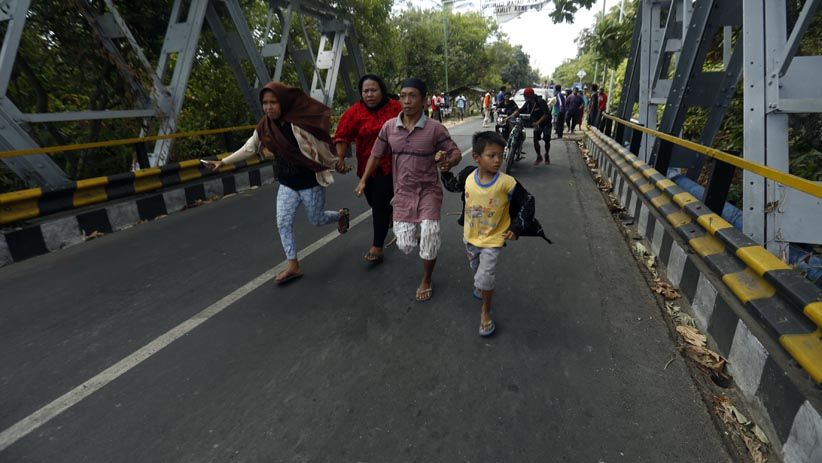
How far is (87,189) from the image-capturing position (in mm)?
5594

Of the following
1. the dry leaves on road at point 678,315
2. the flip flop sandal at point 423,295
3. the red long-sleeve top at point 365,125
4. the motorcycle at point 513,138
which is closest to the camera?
the dry leaves on road at point 678,315

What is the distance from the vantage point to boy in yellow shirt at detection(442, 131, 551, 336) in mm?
2910

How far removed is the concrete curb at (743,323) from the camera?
1.76 m

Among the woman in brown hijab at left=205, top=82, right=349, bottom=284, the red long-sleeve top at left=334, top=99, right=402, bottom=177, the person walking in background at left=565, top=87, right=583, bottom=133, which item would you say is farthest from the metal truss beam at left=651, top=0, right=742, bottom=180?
the person walking in background at left=565, top=87, right=583, bottom=133

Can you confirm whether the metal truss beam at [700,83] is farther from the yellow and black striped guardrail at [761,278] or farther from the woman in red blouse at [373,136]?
the woman in red blouse at [373,136]

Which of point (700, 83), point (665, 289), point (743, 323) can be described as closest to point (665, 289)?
point (665, 289)

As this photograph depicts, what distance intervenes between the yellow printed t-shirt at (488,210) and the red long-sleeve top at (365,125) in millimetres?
1331

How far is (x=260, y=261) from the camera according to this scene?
4465mm

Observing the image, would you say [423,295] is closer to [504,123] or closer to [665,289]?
[665,289]

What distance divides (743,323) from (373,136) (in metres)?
3.16

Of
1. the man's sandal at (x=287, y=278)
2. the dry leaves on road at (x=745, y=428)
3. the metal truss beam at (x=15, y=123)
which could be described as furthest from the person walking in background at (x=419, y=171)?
the metal truss beam at (x=15, y=123)

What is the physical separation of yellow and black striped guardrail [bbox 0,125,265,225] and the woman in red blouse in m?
3.69

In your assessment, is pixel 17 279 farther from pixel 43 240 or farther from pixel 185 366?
pixel 185 366

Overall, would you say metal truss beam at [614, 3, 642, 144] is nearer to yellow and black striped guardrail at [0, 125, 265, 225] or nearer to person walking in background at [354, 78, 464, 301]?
person walking in background at [354, 78, 464, 301]
